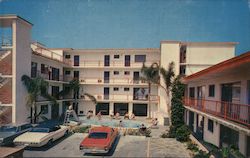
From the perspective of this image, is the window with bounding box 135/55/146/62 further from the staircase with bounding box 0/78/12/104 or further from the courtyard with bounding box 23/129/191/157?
the staircase with bounding box 0/78/12/104

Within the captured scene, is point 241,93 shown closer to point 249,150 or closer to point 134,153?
point 249,150

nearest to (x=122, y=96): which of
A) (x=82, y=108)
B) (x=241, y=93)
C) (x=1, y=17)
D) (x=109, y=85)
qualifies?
(x=109, y=85)

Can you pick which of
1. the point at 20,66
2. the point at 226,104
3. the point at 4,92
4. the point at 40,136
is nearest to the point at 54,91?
the point at 20,66

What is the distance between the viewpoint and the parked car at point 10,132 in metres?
8.87

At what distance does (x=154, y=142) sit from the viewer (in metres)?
12.1

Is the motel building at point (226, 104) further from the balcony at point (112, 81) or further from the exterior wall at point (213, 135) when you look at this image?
the balcony at point (112, 81)

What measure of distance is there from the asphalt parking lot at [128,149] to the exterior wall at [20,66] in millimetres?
4161

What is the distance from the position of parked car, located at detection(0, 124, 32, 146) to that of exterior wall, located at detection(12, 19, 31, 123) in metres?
2.01

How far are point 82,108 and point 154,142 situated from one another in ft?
47.9

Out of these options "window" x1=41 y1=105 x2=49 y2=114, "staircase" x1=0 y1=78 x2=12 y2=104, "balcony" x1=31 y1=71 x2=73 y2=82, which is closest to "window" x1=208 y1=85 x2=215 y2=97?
"staircase" x1=0 y1=78 x2=12 y2=104

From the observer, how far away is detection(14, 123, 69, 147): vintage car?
9.40m

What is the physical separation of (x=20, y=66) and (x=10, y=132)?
5773 mm

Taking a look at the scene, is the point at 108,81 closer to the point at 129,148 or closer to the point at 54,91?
the point at 54,91

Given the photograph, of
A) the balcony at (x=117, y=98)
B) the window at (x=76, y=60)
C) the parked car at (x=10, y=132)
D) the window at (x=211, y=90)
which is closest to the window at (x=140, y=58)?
the balcony at (x=117, y=98)
